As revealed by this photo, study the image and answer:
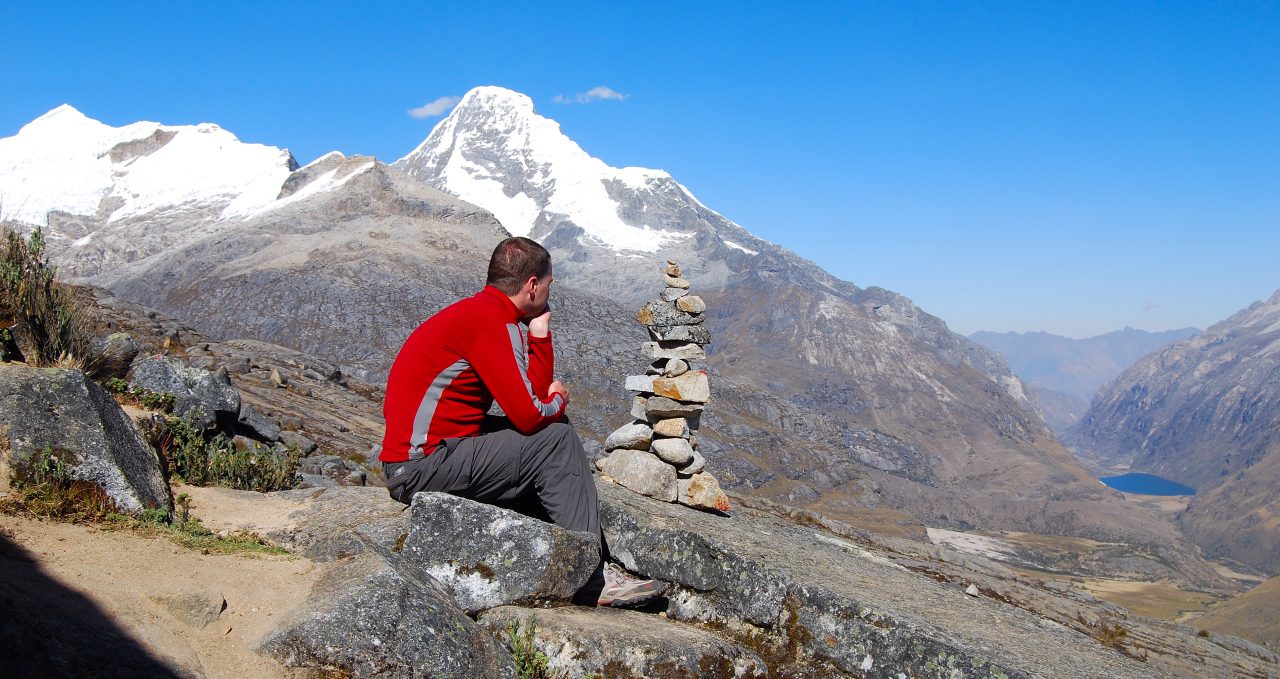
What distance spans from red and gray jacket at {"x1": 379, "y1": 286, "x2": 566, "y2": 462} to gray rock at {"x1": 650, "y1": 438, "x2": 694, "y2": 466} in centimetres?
387

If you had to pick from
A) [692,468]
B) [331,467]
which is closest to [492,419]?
[692,468]

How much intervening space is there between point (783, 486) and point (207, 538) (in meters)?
176

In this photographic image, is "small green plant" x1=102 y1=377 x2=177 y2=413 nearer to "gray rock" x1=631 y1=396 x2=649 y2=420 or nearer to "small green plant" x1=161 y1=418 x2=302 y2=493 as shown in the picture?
"small green plant" x1=161 y1=418 x2=302 y2=493

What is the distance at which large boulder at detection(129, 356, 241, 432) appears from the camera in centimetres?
1186

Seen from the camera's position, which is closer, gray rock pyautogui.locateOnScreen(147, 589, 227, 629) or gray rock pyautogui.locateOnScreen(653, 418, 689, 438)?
gray rock pyautogui.locateOnScreen(147, 589, 227, 629)

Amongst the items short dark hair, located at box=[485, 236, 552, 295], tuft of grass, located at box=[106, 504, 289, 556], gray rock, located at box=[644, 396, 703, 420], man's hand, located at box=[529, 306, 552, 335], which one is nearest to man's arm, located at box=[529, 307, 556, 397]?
man's hand, located at box=[529, 306, 552, 335]

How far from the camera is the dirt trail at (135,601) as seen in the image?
4469 mm

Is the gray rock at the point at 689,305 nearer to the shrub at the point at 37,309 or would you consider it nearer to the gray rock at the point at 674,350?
the gray rock at the point at 674,350

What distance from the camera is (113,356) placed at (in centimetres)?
1186

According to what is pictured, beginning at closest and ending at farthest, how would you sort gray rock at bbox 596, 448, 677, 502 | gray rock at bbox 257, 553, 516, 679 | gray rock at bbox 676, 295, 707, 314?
gray rock at bbox 257, 553, 516, 679 < gray rock at bbox 596, 448, 677, 502 < gray rock at bbox 676, 295, 707, 314

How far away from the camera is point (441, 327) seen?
7.09 metres

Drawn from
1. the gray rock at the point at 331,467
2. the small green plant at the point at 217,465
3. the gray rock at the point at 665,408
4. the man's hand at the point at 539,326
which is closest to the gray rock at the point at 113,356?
→ the small green plant at the point at 217,465

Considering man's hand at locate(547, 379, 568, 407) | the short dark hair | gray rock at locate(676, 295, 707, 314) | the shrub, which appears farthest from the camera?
gray rock at locate(676, 295, 707, 314)

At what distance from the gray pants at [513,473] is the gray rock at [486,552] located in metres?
0.23
